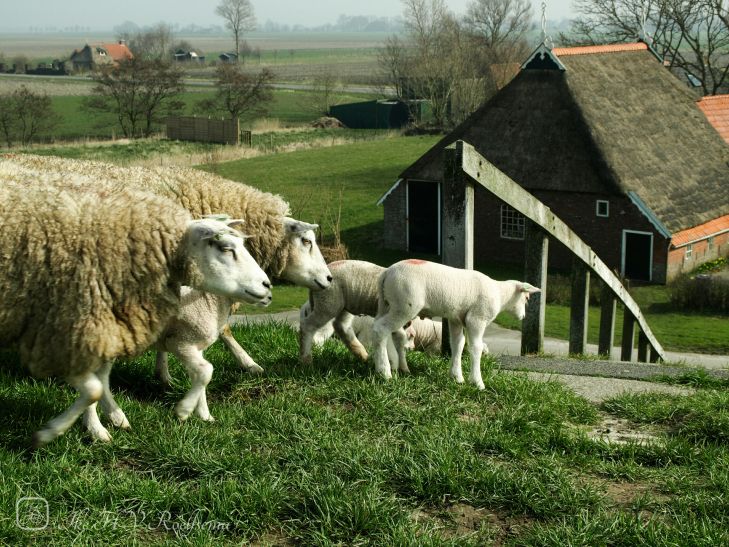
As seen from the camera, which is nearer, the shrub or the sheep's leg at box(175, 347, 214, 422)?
the sheep's leg at box(175, 347, 214, 422)

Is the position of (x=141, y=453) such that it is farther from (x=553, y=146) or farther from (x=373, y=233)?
(x=373, y=233)

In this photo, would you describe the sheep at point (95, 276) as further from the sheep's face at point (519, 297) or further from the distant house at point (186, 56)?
the distant house at point (186, 56)

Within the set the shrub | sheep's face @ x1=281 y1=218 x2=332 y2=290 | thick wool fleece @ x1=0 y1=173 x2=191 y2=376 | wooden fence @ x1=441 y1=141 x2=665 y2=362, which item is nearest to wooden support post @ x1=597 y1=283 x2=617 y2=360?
wooden fence @ x1=441 y1=141 x2=665 y2=362

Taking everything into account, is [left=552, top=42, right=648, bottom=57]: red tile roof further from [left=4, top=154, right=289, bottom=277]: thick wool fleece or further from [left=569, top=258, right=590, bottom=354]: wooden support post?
[left=4, top=154, right=289, bottom=277]: thick wool fleece

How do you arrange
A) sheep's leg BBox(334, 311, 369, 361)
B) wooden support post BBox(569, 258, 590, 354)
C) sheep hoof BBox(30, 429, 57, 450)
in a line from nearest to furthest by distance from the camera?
sheep hoof BBox(30, 429, 57, 450) → sheep's leg BBox(334, 311, 369, 361) → wooden support post BBox(569, 258, 590, 354)

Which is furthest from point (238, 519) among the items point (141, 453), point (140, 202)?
point (140, 202)

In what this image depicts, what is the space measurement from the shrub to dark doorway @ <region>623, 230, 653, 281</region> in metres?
1.88

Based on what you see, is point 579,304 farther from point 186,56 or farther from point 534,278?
point 186,56

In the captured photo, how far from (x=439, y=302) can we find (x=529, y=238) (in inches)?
64.1

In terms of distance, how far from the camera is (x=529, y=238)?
26.6 feet

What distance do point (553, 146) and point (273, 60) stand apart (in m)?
154

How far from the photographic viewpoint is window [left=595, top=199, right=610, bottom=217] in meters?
25.2

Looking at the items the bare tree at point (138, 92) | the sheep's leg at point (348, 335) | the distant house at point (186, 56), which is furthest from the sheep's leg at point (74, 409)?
the distant house at point (186, 56)

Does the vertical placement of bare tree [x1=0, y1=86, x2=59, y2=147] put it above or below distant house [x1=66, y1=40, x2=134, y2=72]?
below
